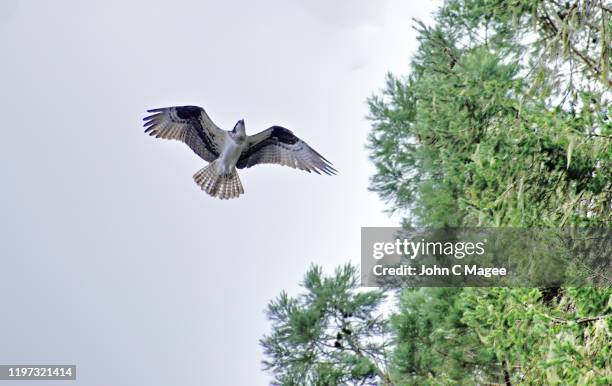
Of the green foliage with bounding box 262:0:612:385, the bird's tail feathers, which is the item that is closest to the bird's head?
the bird's tail feathers

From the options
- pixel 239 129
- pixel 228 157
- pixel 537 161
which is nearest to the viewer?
pixel 537 161

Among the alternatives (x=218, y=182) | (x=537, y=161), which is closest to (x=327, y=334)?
(x=218, y=182)

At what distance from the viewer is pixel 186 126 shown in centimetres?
1104

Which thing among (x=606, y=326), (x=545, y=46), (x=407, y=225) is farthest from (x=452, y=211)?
(x=606, y=326)

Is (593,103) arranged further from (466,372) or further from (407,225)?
(407,225)

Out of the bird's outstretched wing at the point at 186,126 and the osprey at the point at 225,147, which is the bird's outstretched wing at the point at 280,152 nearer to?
the osprey at the point at 225,147

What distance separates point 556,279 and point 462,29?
6.82 meters

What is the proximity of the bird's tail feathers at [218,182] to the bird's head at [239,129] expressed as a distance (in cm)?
50

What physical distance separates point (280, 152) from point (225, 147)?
72 cm

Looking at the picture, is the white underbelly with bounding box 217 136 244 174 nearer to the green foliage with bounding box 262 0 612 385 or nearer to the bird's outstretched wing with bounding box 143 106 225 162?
the bird's outstretched wing with bounding box 143 106 225 162

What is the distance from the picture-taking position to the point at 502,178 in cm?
738

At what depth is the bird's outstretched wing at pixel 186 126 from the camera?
10945 millimetres

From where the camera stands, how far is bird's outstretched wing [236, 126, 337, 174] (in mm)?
11242

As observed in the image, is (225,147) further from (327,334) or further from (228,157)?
(327,334)
